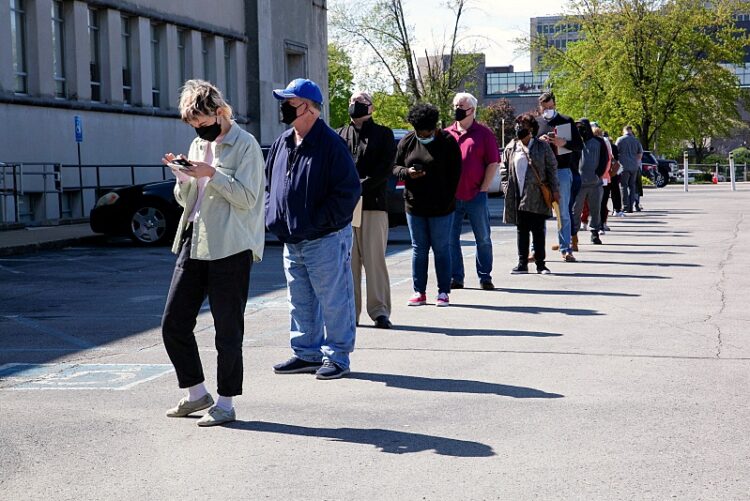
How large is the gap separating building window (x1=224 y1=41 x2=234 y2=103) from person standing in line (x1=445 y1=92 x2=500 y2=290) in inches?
1116

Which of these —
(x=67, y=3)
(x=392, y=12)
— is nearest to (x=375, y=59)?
(x=392, y=12)

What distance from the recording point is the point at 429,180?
1134 cm

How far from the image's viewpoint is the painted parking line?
7836 millimetres

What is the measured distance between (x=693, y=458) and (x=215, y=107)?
9.60ft

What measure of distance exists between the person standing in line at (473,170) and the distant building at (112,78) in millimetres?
13622

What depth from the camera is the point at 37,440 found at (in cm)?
628

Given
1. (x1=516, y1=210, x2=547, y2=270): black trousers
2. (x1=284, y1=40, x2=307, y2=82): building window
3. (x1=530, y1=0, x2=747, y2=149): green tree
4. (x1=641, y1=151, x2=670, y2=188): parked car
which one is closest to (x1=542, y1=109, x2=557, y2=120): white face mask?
(x1=516, y1=210, x2=547, y2=270): black trousers

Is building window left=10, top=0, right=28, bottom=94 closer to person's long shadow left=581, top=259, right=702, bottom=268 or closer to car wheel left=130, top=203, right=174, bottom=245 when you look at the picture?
car wheel left=130, top=203, right=174, bottom=245

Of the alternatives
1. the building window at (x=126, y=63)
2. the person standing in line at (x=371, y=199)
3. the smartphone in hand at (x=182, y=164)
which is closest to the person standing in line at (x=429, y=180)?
the person standing in line at (x=371, y=199)

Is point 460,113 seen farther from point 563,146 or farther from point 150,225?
point 150,225

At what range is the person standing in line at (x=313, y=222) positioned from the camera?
25.8 feet

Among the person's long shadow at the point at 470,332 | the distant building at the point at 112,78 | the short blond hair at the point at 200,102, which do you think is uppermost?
the distant building at the point at 112,78

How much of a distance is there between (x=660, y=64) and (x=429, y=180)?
175ft

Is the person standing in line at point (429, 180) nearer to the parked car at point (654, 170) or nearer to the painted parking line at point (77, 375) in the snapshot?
the painted parking line at point (77, 375)
